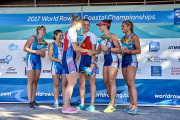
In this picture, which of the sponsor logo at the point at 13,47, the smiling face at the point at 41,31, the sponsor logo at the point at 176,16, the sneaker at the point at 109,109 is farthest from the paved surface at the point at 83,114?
the sponsor logo at the point at 176,16

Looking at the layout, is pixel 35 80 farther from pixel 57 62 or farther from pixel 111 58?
pixel 111 58

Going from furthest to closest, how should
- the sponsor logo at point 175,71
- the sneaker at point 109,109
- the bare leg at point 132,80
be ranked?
the sponsor logo at point 175,71
the sneaker at point 109,109
the bare leg at point 132,80

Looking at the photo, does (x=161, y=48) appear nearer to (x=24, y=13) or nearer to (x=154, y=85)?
(x=154, y=85)

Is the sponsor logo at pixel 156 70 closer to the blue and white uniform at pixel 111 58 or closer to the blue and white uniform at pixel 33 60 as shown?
the blue and white uniform at pixel 111 58

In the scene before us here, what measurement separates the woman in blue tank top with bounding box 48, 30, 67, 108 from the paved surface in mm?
470

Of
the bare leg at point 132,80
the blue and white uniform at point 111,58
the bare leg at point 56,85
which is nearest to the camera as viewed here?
the bare leg at point 132,80

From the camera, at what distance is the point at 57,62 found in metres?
5.84

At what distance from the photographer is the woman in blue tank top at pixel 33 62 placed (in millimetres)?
5777

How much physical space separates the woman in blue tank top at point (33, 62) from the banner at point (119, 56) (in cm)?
37

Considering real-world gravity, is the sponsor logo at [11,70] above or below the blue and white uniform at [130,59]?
below

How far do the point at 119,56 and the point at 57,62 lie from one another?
153 cm

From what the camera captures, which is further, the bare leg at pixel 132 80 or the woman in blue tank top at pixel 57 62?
the woman in blue tank top at pixel 57 62

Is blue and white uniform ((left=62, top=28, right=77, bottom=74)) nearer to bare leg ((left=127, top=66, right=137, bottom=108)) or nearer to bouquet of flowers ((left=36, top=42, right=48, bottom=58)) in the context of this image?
bouquet of flowers ((left=36, top=42, right=48, bottom=58))

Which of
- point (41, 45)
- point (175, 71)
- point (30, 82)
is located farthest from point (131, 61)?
point (30, 82)
